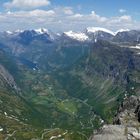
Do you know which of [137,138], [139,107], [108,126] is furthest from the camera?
[139,107]

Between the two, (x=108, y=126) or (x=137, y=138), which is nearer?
(x=137, y=138)

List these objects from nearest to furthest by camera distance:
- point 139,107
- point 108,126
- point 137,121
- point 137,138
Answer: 1. point 137,138
2. point 108,126
3. point 137,121
4. point 139,107

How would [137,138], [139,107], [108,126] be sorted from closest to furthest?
[137,138], [108,126], [139,107]

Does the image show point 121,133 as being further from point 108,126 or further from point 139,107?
point 139,107

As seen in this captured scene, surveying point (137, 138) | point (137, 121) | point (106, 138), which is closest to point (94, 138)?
point (106, 138)

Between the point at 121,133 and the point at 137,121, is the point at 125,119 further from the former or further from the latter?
the point at 121,133

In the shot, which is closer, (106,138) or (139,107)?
(106,138)

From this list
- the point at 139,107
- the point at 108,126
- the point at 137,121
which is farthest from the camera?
the point at 139,107

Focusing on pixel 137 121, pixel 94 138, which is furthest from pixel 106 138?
pixel 137 121
